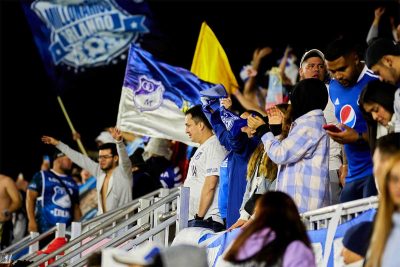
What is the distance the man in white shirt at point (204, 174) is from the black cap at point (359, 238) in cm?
314

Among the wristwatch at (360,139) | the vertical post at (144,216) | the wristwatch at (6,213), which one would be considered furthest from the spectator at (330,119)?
the wristwatch at (6,213)

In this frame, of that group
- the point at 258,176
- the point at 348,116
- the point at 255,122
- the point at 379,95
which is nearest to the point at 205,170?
the point at 258,176

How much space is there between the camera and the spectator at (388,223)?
17.1 ft

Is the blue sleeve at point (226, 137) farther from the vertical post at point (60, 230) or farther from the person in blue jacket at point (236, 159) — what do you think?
the vertical post at point (60, 230)

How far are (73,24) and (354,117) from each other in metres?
8.36

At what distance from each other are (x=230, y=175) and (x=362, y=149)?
2.12 meters

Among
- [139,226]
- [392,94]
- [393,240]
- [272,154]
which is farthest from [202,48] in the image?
[393,240]

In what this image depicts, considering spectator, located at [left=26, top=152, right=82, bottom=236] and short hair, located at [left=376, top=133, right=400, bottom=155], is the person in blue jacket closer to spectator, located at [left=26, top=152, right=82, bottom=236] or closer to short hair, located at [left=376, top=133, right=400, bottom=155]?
short hair, located at [left=376, top=133, right=400, bottom=155]

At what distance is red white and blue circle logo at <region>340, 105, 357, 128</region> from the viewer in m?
7.33

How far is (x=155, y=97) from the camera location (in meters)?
12.1

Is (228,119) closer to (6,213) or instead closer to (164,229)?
(164,229)

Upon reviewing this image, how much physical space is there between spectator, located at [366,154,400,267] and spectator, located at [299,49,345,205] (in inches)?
83.4

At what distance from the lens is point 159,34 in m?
15.4

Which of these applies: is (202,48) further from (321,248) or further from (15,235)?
(321,248)
